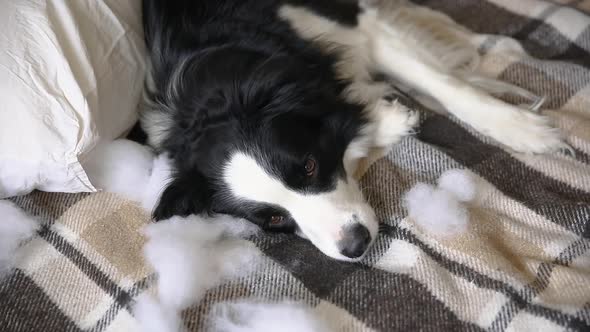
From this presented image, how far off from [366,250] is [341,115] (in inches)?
17.0

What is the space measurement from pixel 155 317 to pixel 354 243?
0.50 metres

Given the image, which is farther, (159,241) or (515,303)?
(159,241)

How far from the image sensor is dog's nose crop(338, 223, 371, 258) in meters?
1.30

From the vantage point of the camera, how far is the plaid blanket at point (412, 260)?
113 centimetres

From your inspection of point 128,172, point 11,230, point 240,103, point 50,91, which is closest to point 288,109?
point 240,103

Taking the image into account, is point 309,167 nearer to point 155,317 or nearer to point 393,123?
point 393,123

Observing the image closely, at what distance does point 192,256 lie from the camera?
1282 millimetres

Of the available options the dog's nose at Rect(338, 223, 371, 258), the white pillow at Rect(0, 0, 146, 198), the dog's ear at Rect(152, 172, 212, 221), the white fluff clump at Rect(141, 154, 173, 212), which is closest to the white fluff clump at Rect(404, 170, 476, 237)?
the dog's nose at Rect(338, 223, 371, 258)

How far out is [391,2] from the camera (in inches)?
80.4

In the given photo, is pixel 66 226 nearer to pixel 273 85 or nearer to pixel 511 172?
pixel 273 85

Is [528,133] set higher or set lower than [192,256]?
higher

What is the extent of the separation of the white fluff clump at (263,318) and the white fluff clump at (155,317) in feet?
0.26

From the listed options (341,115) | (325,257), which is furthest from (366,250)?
(341,115)

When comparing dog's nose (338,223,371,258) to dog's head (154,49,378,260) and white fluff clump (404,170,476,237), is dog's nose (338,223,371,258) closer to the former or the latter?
dog's head (154,49,378,260)
